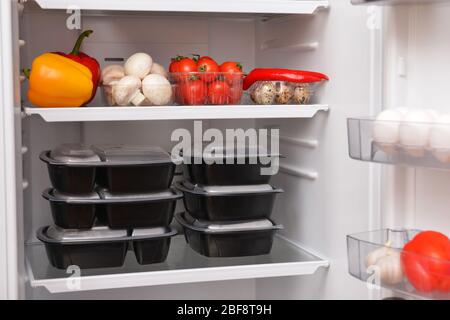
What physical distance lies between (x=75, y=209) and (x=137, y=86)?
13.1 inches

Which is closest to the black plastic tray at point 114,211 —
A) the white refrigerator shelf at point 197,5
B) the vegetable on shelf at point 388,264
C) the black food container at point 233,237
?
the black food container at point 233,237

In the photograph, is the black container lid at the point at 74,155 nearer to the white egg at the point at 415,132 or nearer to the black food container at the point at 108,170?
the black food container at the point at 108,170

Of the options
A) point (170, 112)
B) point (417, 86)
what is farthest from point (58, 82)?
point (417, 86)

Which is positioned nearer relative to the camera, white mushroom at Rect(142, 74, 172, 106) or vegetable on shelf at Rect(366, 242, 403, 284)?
vegetable on shelf at Rect(366, 242, 403, 284)

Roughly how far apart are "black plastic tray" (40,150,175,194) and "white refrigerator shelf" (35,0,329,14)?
368 mm

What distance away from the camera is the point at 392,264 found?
4.34 ft

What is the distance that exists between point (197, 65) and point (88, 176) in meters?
0.39

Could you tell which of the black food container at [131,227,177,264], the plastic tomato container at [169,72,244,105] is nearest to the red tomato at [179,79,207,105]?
the plastic tomato container at [169,72,244,105]

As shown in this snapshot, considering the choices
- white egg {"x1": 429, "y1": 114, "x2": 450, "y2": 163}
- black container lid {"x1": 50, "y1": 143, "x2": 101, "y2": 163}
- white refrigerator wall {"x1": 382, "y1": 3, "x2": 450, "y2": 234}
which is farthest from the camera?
black container lid {"x1": 50, "y1": 143, "x2": 101, "y2": 163}

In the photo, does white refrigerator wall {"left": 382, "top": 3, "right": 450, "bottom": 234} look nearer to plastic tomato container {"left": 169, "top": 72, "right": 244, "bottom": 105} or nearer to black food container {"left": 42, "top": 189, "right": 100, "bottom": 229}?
plastic tomato container {"left": 169, "top": 72, "right": 244, "bottom": 105}

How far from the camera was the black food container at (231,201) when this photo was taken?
1732 mm

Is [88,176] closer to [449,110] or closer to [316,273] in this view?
[316,273]

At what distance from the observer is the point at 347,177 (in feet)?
5.44

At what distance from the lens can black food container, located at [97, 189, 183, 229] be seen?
1660mm
